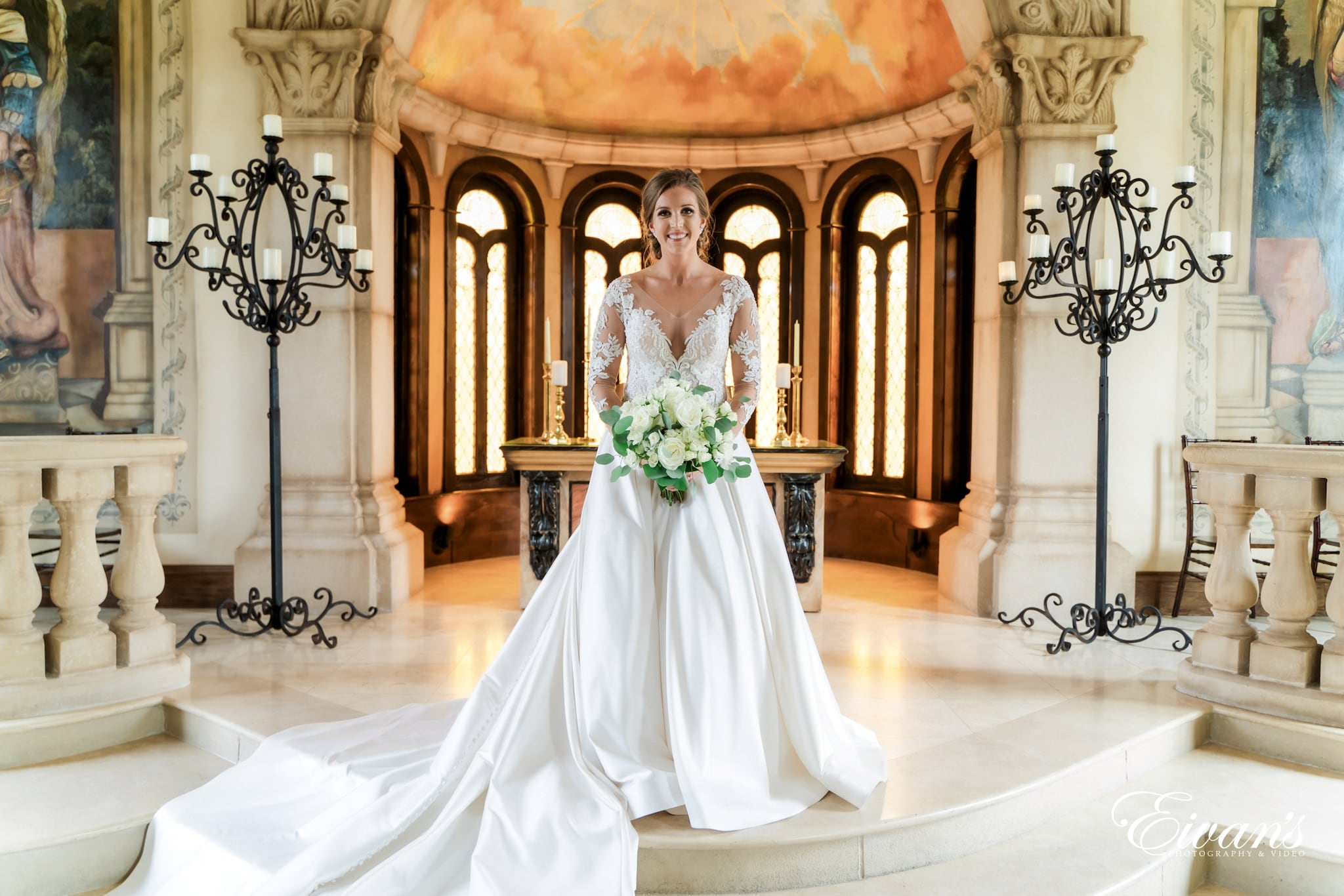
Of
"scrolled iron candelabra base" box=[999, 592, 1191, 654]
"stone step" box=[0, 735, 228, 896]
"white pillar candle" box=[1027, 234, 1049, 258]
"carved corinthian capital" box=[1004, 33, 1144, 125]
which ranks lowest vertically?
"stone step" box=[0, 735, 228, 896]

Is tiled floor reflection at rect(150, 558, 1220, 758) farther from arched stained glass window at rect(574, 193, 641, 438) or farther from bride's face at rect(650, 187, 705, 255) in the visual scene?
arched stained glass window at rect(574, 193, 641, 438)

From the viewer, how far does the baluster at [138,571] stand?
14.5 ft

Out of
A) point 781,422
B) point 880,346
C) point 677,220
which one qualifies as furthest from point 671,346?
point 880,346

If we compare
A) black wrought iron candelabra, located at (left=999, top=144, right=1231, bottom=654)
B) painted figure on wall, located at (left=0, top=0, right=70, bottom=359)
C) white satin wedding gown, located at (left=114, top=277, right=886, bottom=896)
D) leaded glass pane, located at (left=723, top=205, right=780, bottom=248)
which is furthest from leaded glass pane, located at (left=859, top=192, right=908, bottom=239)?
painted figure on wall, located at (left=0, top=0, right=70, bottom=359)

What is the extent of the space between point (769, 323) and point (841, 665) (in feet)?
15.5

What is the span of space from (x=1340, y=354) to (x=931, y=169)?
331cm

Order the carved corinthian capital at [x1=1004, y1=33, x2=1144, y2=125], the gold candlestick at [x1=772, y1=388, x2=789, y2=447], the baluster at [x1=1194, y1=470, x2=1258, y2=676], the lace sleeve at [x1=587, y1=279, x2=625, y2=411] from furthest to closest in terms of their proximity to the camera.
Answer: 1. the gold candlestick at [x1=772, y1=388, x2=789, y2=447]
2. the carved corinthian capital at [x1=1004, y1=33, x2=1144, y2=125]
3. the baluster at [x1=1194, y1=470, x2=1258, y2=676]
4. the lace sleeve at [x1=587, y1=279, x2=625, y2=411]

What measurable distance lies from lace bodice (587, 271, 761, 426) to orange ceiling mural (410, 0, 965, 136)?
477 centimetres

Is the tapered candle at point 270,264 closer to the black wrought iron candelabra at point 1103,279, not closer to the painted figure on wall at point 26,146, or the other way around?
the painted figure on wall at point 26,146

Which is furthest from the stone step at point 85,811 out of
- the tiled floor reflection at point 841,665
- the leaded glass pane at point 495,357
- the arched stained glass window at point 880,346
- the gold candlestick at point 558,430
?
the arched stained glass window at point 880,346

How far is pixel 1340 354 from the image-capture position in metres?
6.18

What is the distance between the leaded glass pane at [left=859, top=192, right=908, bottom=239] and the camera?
870 cm

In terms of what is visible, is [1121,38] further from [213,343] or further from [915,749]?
[213,343]

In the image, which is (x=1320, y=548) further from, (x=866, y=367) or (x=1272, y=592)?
(x=866, y=367)
